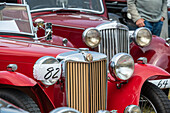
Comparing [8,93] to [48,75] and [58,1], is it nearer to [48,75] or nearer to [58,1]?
[48,75]

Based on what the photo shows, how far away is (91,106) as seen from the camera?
3.36 metres

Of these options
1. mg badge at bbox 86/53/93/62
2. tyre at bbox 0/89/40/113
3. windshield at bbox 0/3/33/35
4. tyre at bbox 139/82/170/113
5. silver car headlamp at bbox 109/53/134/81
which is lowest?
tyre at bbox 139/82/170/113

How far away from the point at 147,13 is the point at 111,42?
1.36 m

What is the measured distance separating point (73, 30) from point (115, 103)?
186 centimetres

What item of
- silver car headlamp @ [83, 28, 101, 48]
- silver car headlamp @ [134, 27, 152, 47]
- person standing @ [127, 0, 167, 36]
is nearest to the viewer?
silver car headlamp @ [83, 28, 101, 48]

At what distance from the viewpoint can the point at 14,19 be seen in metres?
4.21

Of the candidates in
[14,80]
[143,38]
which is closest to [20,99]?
[14,80]

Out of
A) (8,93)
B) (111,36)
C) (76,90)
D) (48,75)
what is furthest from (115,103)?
(111,36)

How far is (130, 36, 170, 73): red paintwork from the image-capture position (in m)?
5.12

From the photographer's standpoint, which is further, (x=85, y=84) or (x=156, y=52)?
(x=156, y=52)

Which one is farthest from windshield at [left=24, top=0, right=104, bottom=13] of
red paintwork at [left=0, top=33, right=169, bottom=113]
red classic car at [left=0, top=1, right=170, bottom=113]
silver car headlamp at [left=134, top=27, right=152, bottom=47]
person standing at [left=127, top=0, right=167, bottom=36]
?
red paintwork at [left=0, top=33, right=169, bottom=113]

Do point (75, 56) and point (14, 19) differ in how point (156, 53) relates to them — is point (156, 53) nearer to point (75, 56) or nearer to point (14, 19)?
point (14, 19)

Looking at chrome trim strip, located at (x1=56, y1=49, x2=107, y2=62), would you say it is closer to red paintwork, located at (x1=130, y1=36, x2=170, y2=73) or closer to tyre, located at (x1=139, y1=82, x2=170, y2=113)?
tyre, located at (x1=139, y1=82, x2=170, y2=113)

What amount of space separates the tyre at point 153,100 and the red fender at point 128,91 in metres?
0.12
